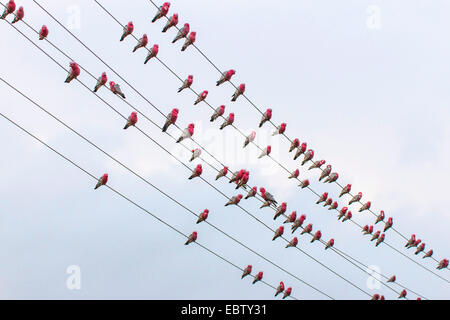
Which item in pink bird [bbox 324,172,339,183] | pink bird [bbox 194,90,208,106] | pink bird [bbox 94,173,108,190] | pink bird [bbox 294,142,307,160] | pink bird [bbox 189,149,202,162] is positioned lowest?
pink bird [bbox 94,173,108,190]

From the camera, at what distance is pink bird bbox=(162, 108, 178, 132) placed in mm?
40438

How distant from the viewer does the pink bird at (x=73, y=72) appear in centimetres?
3691

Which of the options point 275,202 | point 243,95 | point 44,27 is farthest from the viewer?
point 275,202

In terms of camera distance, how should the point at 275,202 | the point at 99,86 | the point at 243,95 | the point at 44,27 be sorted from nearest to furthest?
the point at 44,27
the point at 99,86
the point at 243,95
the point at 275,202

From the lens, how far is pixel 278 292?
4931 centimetres

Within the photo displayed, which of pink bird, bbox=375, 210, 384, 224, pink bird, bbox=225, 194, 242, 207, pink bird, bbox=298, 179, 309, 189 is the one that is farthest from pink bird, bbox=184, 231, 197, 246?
pink bird, bbox=375, 210, 384, 224

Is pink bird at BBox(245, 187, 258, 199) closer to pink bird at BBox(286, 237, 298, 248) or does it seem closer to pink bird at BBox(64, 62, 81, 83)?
pink bird at BBox(286, 237, 298, 248)

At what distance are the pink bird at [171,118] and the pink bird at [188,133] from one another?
1.13 m

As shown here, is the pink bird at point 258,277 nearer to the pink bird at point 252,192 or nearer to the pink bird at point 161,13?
the pink bird at point 252,192

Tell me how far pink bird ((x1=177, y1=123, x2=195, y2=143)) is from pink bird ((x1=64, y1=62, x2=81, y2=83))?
676cm

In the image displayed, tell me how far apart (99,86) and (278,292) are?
18288 millimetres
